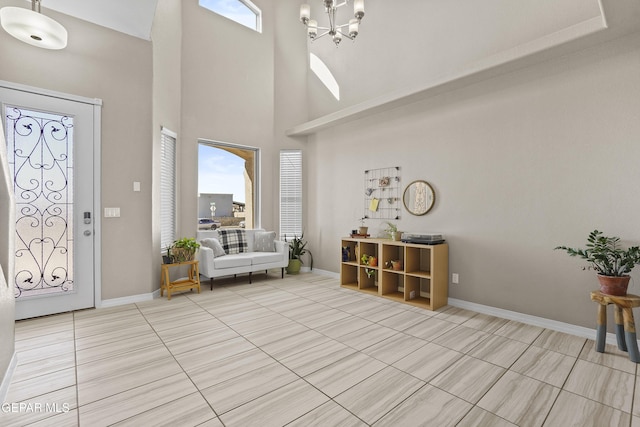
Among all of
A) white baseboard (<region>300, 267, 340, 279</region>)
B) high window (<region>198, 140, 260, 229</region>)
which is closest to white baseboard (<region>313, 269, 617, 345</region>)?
white baseboard (<region>300, 267, 340, 279</region>)

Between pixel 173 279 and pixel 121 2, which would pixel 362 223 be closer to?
pixel 173 279

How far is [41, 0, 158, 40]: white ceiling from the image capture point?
3.23 meters

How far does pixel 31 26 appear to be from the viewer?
2.10 metres

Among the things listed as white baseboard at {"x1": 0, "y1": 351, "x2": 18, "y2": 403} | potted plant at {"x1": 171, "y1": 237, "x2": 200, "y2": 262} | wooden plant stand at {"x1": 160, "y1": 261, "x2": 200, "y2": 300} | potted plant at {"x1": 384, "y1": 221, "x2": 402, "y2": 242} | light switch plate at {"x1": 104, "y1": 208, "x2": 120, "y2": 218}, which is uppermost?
light switch plate at {"x1": 104, "y1": 208, "x2": 120, "y2": 218}

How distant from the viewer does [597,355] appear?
2.51m

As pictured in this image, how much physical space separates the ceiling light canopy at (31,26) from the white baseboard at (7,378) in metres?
2.36

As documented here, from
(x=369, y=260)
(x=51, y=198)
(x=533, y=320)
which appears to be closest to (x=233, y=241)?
(x=369, y=260)

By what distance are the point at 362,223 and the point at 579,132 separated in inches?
117

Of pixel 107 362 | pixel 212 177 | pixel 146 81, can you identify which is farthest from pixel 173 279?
pixel 146 81

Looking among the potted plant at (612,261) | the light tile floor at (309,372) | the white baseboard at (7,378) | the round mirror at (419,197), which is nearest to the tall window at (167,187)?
the light tile floor at (309,372)

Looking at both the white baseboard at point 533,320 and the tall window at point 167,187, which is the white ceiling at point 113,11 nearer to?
the tall window at point 167,187

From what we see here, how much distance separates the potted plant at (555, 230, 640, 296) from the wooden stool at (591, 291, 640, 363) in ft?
0.27
